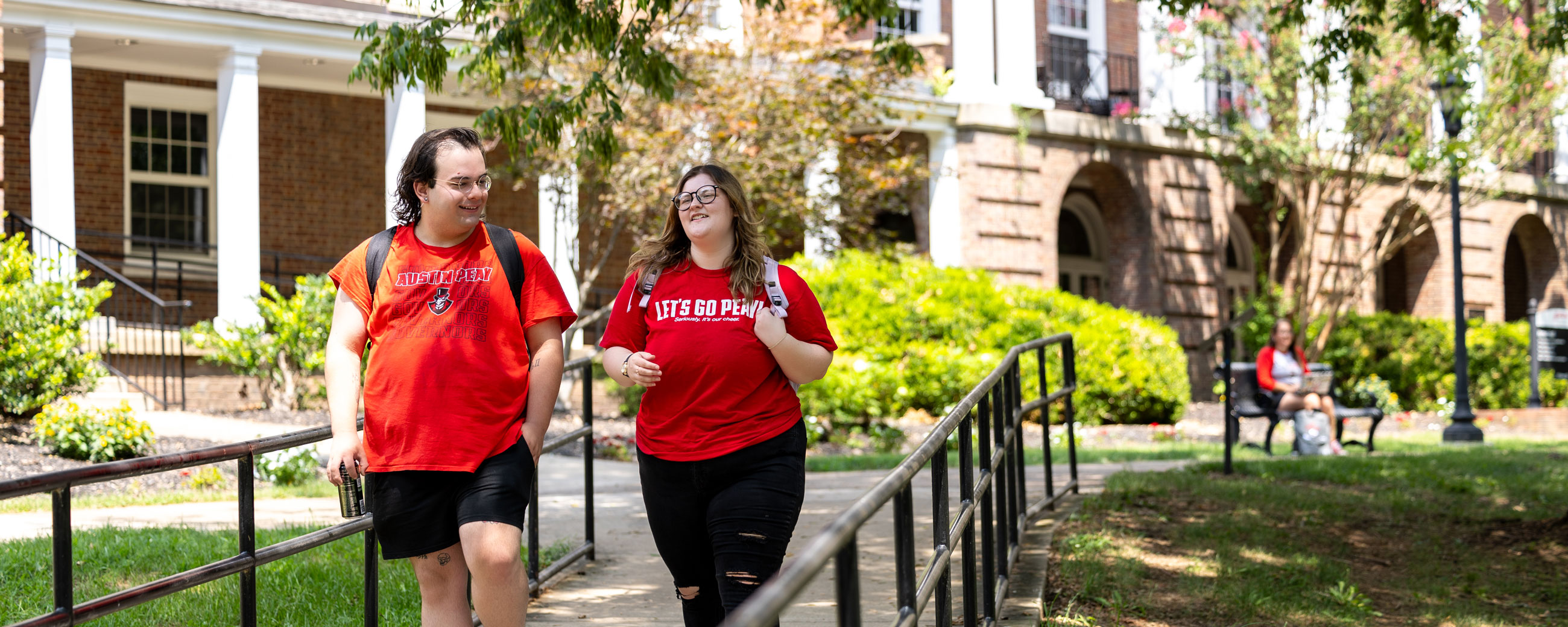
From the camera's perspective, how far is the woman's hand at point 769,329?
342 cm

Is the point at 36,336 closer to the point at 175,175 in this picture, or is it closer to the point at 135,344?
the point at 135,344

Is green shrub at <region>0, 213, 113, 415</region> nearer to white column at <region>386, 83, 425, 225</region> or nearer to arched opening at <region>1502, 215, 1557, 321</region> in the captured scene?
white column at <region>386, 83, 425, 225</region>

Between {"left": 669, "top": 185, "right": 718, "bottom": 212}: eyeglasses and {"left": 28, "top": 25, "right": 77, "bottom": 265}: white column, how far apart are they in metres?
12.1

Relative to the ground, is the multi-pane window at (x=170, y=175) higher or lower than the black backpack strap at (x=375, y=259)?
higher

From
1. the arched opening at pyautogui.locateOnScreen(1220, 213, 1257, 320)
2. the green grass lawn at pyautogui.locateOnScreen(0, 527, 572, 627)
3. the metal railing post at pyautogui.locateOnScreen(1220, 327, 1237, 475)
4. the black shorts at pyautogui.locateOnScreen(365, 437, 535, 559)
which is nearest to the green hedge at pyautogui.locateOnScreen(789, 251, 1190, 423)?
the metal railing post at pyautogui.locateOnScreen(1220, 327, 1237, 475)

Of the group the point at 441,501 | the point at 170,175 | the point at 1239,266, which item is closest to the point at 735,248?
the point at 441,501

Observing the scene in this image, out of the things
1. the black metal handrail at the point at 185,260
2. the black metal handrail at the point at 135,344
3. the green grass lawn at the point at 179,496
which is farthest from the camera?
the black metal handrail at the point at 185,260

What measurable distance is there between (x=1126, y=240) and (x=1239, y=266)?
5459 mm

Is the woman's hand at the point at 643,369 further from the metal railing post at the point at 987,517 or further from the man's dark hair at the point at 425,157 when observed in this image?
the metal railing post at the point at 987,517

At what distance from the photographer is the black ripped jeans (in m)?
3.42

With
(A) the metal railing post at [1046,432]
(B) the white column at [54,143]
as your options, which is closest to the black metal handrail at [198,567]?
(A) the metal railing post at [1046,432]

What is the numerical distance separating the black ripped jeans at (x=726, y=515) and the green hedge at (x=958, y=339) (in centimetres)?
1071

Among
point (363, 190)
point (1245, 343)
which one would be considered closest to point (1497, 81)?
point (1245, 343)

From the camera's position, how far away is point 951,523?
4176 millimetres
